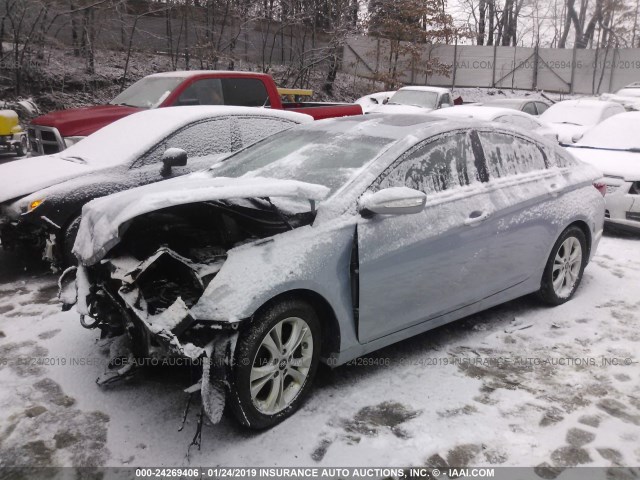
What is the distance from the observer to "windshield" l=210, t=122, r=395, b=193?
3705mm

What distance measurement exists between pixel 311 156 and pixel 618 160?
543 cm

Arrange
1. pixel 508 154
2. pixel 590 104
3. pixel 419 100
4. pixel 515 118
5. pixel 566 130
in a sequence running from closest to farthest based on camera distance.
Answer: pixel 508 154 < pixel 515 118 < pixel 566 130 < pixel 590 104 < pixel 419 100

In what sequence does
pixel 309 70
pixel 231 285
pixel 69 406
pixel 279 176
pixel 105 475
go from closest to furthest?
pixel 105 475 → pixel 231 285 → pixel 69 406 → pixel 279 176 → pixel 309 70

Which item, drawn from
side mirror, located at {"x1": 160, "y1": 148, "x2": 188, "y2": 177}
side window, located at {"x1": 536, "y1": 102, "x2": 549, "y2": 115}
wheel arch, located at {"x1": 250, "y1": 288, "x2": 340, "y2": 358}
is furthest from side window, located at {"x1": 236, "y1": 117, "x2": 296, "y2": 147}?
side window, located at {"x1": 536, "y1": 102, "x2": 549, "y2": 115}

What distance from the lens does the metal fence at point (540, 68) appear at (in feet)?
101

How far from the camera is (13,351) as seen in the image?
392 centimetres

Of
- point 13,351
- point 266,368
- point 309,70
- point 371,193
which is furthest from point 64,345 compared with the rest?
point 309,70

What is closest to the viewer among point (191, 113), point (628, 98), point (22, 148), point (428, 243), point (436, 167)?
point (428, 243)

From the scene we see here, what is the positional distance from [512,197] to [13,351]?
12.1ft

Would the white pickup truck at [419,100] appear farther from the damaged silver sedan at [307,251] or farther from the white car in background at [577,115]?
the damaged silver sedan at [307,251]

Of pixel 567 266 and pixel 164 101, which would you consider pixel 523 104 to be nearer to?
pixel 164 101

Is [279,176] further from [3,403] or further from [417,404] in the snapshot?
[3,403]

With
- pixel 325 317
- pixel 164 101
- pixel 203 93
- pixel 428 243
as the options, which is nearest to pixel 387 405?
pixel 325 317

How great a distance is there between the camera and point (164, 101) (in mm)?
8250
